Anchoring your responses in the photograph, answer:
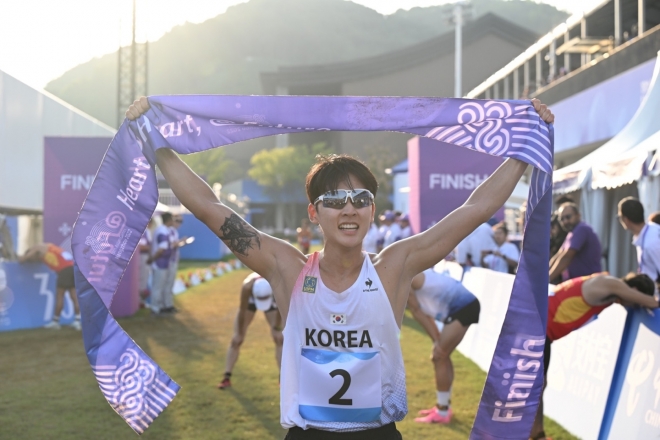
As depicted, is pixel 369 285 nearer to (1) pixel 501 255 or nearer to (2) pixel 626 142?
(1) pixel 501 255

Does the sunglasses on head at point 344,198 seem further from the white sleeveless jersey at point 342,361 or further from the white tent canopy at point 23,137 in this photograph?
the white tent canopy at point 23,137

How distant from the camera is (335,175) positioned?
3.00 metres

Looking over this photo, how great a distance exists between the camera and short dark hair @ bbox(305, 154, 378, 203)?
9.82 feet

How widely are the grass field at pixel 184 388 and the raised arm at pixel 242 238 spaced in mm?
3721

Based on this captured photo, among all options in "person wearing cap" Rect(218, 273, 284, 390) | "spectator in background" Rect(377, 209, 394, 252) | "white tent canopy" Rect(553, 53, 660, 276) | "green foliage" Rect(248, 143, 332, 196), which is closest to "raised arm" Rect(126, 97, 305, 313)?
"person wearing cap" Rect(218, 273, 284, 390)

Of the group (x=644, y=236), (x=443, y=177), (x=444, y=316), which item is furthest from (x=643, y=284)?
(x=443, y=177)

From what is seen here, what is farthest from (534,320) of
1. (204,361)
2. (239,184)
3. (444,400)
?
(239,184)

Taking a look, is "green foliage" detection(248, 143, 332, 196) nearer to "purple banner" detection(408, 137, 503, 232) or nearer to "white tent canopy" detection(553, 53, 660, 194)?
"purple banner" detection(408, 137, 503, 232)

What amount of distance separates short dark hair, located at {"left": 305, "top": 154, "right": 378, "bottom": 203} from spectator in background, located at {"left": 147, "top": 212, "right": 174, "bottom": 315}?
37.2ft

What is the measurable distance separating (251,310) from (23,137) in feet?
34.4

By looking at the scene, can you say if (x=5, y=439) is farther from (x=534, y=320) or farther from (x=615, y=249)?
(x=615, y=249)

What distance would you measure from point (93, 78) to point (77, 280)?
585 feet

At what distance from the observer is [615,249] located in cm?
1337

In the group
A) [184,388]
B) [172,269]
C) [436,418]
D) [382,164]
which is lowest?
[184,388]
